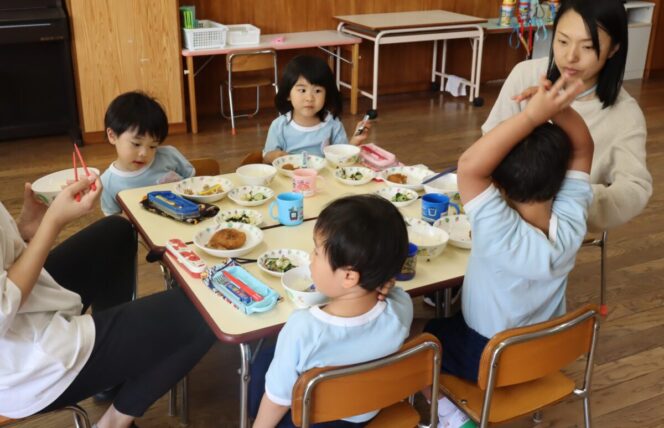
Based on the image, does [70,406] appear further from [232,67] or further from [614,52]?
[232,67]

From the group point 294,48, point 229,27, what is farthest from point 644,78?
point 229,27

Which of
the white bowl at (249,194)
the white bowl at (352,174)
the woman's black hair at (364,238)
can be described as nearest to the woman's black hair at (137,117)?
the white bowl at (249,194)

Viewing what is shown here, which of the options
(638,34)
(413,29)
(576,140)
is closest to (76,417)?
(576,140)

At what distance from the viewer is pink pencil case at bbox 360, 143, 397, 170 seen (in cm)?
249

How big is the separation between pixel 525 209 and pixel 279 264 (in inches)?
23.8

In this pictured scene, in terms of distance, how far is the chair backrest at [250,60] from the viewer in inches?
189

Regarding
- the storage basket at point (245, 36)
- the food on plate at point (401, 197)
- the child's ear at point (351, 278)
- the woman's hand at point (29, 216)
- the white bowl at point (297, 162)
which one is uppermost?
the storage basket at point (245, 36)

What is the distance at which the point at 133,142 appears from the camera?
7.75 ft

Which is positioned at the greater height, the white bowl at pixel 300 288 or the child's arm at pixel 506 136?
the child's arm at pixel 506 136

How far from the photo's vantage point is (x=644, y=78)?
6863 millimetres

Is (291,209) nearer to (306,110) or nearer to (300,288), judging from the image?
(300,288)

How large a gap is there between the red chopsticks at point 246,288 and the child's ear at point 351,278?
256 millimetres

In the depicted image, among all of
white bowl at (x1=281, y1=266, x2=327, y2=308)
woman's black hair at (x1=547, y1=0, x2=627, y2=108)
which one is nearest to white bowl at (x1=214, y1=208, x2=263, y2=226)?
white bowl at (x1=281, y1=266, x2=327, y2=308)

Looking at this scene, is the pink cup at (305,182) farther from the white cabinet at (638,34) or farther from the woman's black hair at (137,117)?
the white cabinet at (638,34)
